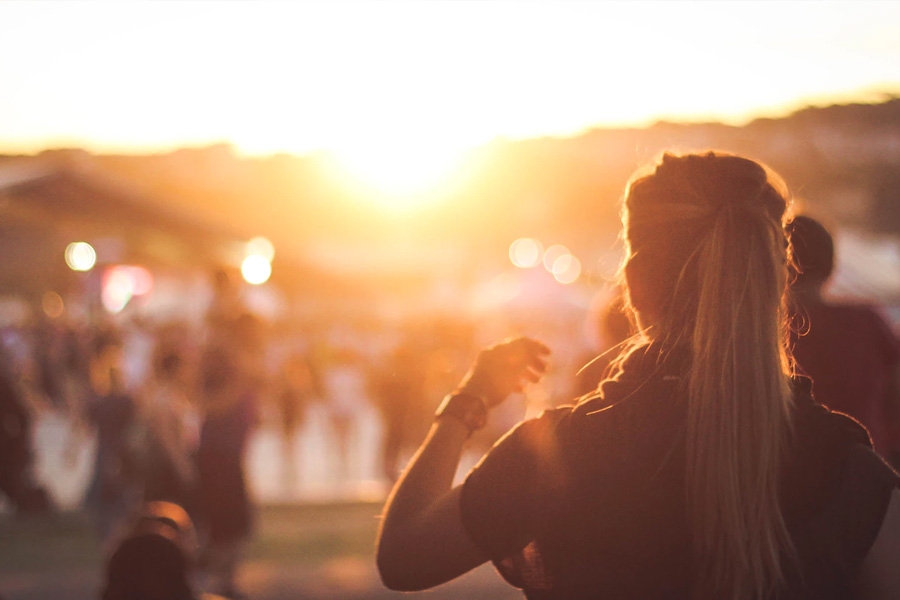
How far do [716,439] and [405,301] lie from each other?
29295 millimetres

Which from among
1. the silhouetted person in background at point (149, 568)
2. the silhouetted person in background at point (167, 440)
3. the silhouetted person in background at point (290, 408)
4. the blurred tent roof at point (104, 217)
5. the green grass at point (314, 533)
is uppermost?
the blurred tent roof at point (104, 217)

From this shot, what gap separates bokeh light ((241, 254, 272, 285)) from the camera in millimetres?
16219

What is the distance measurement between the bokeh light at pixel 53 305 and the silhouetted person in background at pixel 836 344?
1544cm

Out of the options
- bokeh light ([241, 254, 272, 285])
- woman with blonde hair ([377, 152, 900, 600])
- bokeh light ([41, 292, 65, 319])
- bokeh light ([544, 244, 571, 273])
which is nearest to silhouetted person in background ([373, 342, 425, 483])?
bokeh light ([241, 254, 272, 285])

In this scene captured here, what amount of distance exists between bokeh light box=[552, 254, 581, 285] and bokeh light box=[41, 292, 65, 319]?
8091 millimetres

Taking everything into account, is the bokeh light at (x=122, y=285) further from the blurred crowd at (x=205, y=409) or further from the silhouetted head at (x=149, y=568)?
the silhouetted head at (x=149, y=568)

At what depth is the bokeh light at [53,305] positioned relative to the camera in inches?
694

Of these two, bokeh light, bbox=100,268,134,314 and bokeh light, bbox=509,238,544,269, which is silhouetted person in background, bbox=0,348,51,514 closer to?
bokeh light, bbox=100,268,134,314

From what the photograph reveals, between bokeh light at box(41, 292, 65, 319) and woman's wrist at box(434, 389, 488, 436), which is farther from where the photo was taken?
bokeh light at box(41, 292, 65, 319)

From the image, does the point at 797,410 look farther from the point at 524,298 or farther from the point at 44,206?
the point at 524,298

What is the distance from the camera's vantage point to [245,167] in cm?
2530

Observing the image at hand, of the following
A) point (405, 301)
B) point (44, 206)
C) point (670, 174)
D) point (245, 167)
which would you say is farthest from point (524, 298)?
point (670, 174)

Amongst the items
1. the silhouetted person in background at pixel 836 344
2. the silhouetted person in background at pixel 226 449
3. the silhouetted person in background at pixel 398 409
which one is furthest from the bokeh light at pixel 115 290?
the silhouetted person in background at pixel 836 344

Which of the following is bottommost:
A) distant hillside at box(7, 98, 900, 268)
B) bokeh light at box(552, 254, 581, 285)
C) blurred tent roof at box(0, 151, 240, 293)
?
bokeh light at box(552, 254, 581, 285)
